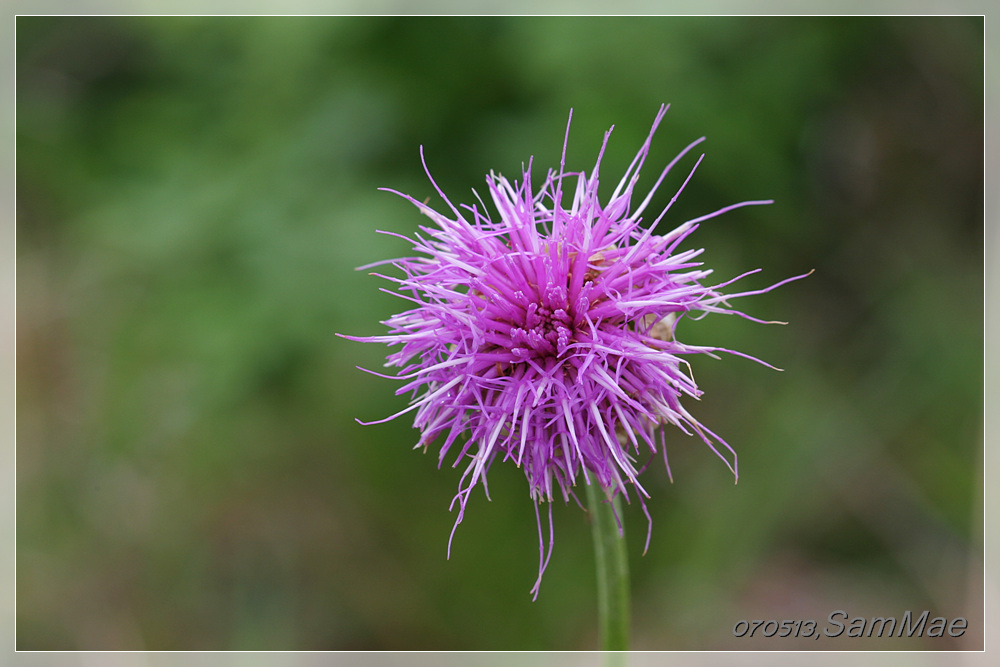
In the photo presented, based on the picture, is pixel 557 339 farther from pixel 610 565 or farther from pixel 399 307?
pixel 399 307

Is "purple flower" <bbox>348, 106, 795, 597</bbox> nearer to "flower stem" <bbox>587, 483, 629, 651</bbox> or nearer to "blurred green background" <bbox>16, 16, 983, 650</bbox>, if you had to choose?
"flower stem" <bbox>587, 483, 629, 651</bbox>

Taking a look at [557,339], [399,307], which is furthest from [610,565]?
[399,307]

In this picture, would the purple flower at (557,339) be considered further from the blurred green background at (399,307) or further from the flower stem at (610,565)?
the blurred green background at (399,307)

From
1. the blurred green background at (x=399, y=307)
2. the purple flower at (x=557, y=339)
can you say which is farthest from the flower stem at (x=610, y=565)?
the blurred green background at (x=399, y=307)

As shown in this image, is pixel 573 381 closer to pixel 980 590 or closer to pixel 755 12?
pixel 755 12

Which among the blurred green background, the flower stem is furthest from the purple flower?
the blurred green background

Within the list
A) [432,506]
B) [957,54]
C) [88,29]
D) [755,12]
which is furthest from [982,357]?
[88,29]

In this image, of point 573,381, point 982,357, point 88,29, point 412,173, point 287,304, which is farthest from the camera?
point 88,29
